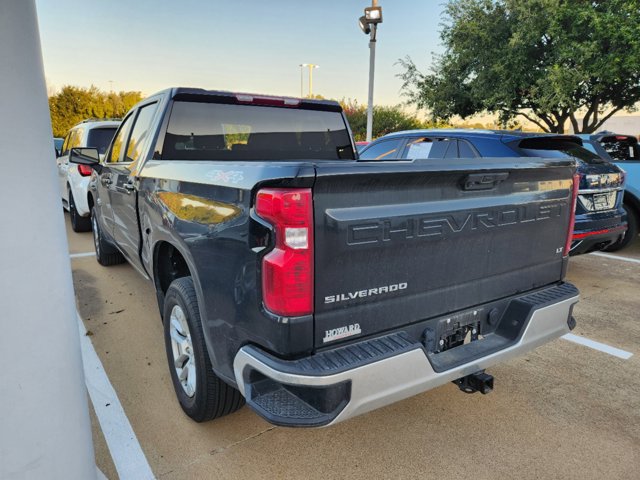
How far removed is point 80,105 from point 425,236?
145 ft

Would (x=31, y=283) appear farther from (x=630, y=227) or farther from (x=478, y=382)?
(x=630, y=227)

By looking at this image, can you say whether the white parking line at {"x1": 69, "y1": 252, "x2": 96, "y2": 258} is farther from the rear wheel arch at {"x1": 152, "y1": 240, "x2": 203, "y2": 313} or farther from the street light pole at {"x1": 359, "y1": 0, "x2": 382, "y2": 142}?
the street light pole at {"x1": 359, "y1": 0, "x2": 382, "y2": 142}

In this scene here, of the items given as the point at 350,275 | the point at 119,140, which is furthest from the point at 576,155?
the point at 119,140

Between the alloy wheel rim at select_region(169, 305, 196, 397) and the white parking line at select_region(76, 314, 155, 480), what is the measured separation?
0.40 metres

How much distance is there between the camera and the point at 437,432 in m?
2.63

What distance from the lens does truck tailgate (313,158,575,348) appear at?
1.82 meters

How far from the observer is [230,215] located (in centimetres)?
196

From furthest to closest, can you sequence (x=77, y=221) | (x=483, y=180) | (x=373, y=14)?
(x=373, y=14)
(x=77, y=221)
(x=483, y=180)

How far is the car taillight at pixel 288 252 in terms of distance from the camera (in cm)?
171

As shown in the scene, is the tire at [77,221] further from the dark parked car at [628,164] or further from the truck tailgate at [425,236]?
the dark parked car at [628,164]

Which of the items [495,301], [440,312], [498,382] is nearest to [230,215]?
[440,312]

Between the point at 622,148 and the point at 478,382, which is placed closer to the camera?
the point at 478,382

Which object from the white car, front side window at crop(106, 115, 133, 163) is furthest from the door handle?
the white car

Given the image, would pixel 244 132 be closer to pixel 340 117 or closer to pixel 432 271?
pixel 340 117
